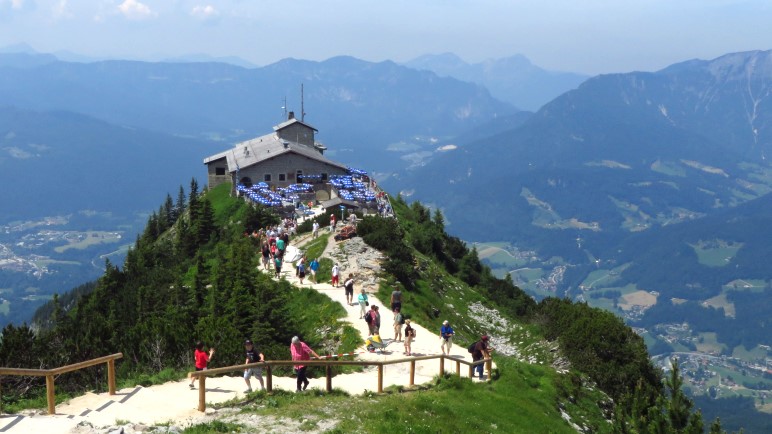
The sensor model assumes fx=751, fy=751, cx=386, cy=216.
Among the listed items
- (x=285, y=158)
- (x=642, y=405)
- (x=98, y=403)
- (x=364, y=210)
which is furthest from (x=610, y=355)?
(x=285, y=158)

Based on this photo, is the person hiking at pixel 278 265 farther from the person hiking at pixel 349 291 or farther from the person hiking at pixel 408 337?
the person hiking at pixel 408 337

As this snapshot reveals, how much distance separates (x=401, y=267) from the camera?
37.6 m

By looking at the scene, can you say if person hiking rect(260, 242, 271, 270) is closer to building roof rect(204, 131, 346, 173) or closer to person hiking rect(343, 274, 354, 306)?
person hiking rect(343, 274, 354, 306)

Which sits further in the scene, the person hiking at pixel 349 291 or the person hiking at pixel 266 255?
the person hiking at pixel 266 255

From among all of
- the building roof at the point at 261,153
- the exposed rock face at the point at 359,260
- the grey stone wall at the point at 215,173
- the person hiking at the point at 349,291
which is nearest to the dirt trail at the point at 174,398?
the person hiking at the point at 349,291

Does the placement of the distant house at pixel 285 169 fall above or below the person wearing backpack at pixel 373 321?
Answer: above

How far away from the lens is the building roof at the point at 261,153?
70.1 m

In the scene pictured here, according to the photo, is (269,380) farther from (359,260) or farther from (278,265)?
(359,260)

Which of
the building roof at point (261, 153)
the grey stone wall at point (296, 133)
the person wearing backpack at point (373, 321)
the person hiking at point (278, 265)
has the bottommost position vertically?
the person wearing backpack at point (373, 321)

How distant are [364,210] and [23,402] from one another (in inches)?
1635

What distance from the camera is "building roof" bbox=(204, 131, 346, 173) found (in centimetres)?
7012

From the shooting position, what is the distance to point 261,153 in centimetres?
7388

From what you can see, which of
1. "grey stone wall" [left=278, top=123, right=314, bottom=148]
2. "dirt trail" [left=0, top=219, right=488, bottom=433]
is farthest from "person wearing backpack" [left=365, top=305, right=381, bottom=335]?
"grey stone wall" [left=278, top=123, right=314, bottom=148]

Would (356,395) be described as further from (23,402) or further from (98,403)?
(23,402)
